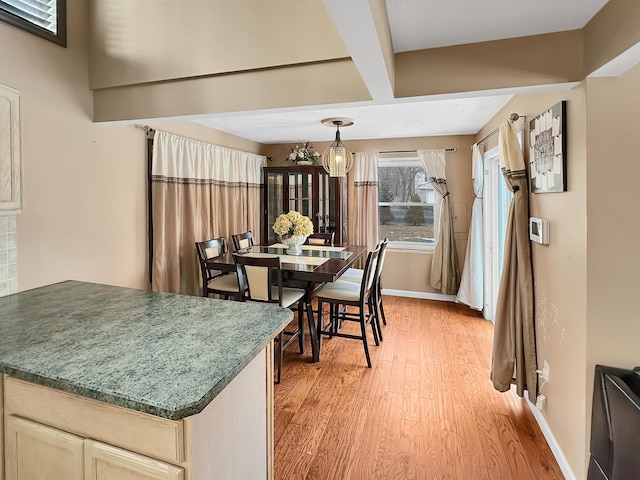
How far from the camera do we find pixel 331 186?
4895 mm

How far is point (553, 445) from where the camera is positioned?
1871 mm

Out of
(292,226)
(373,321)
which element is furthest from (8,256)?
(373,321)

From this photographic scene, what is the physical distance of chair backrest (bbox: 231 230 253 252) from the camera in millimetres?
4098

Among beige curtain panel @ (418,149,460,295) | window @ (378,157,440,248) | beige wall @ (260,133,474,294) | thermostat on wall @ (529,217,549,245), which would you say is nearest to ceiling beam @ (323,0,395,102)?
thermostat on wall @ (529,217,549,245)

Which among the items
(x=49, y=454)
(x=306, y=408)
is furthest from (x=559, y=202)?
(x=49, y=454)

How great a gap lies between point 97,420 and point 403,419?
1795mm

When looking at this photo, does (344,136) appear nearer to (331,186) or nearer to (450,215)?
(331,186)

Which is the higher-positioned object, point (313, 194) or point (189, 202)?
point (313, 194)

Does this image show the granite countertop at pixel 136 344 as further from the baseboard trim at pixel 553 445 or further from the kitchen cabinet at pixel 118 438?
the baseboard trim at pixel 553 445

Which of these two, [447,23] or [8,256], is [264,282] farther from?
[447,23]

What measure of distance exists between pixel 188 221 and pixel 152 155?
764mm

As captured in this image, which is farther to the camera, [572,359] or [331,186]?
[331,186]

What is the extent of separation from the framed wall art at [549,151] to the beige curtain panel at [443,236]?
7.76 ft

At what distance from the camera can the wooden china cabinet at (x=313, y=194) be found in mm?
4883
